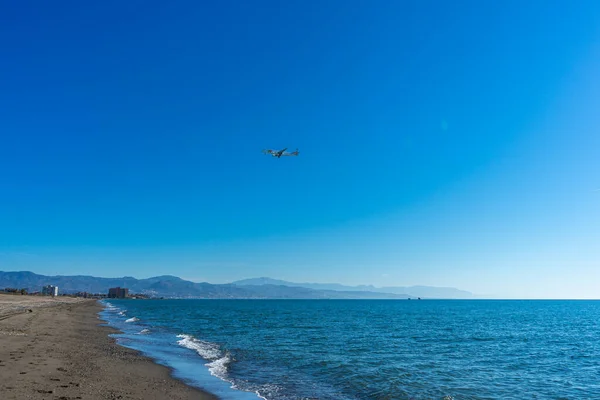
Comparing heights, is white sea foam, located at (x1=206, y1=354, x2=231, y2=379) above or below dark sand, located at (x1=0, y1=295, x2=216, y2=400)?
below

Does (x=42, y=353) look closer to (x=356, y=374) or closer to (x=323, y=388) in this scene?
(x=323, y=388)

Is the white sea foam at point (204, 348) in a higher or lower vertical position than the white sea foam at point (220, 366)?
lower

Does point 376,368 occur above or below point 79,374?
below

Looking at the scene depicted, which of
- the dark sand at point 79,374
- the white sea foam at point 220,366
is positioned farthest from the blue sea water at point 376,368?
the dark sand at point 79,374

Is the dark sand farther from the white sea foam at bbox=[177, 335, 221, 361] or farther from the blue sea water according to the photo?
the white sea foam at bbox=[177, 335, 221, 361]

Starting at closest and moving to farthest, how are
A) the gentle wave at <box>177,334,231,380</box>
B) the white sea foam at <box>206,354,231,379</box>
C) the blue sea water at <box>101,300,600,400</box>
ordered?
1. the blue sea water at <box>101,300,600,400</box>
2. the white sea foam at <box>206,354,231,379</box>
3. the gentle wave at <box>177,334,231,380</box>

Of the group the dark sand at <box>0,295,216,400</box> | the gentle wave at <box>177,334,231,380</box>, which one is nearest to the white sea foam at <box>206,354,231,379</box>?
the gentle wave at <box>177,334,231,380</box>

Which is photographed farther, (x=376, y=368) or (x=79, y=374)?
(x=376, y=368)

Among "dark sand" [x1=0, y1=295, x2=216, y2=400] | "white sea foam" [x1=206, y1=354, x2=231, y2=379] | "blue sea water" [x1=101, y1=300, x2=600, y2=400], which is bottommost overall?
"blue sea water" [x1=101, y1=300, x2=600, y2=400]

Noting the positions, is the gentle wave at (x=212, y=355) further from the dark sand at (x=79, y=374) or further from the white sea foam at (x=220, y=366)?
the dark sand at (x=79, y=374)

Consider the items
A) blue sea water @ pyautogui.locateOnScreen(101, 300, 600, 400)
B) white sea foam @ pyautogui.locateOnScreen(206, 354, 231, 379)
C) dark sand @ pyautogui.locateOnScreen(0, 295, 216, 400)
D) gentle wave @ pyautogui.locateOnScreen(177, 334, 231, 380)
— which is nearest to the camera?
dark sand @ pyautogui.locateOnScreen(0, 295, 216, 400)

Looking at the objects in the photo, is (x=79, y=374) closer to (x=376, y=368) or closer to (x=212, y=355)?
(x=212, y=355)

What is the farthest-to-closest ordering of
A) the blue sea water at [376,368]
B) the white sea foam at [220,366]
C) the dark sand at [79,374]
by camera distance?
1. the white sea foam at [220,366]
2. the blue sea water at [376,368]
3. the dark sand at [79,374]

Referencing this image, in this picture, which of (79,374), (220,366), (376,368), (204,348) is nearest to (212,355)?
(204,348)
